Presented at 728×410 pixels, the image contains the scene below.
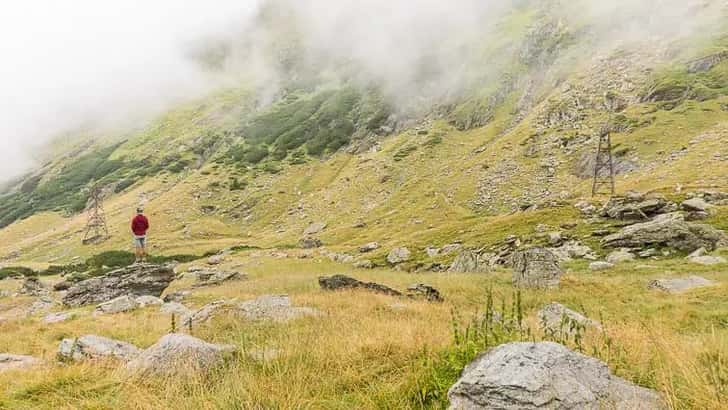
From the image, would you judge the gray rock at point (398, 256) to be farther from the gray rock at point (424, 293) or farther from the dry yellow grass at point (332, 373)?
the dry yellow grass at point (332, 373)

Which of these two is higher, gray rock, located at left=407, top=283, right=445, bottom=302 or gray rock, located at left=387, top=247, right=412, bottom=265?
gray rock, located at left=387, top=247, right=412, bottom=265

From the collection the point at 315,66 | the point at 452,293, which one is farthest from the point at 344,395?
the point at 315,66

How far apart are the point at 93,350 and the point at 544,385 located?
7.53 meters

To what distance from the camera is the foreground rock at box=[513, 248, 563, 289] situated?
1953cm

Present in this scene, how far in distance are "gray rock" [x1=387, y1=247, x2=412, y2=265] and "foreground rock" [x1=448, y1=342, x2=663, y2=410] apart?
114 ft

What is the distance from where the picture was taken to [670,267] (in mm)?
23172

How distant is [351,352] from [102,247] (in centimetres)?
8883

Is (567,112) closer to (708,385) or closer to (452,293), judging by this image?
(452,293)

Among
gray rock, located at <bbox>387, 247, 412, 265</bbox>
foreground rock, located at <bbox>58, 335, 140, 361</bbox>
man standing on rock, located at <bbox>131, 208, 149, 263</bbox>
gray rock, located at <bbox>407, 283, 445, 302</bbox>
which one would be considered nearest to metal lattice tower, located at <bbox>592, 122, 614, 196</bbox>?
gray rock, located at <bbox>387, 247, 412, 265</bbox>

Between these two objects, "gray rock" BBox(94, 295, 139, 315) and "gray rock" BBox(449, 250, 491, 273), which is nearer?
"gray rock" BBox(94, 295, 139, 315)

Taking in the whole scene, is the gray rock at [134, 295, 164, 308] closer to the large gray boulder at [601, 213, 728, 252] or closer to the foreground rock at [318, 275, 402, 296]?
the foreground rock at [318, 275, 402, 296]

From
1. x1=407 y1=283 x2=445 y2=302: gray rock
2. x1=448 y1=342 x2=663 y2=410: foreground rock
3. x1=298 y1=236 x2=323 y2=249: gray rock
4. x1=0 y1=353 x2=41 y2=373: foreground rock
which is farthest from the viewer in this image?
x1=298 y1=236 x2=323 y2=249: gray rock

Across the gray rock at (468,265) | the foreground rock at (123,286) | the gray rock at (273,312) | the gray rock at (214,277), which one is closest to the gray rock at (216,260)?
the gray rock at (214,277)

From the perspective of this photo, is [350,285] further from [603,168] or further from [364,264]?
[603,168]
